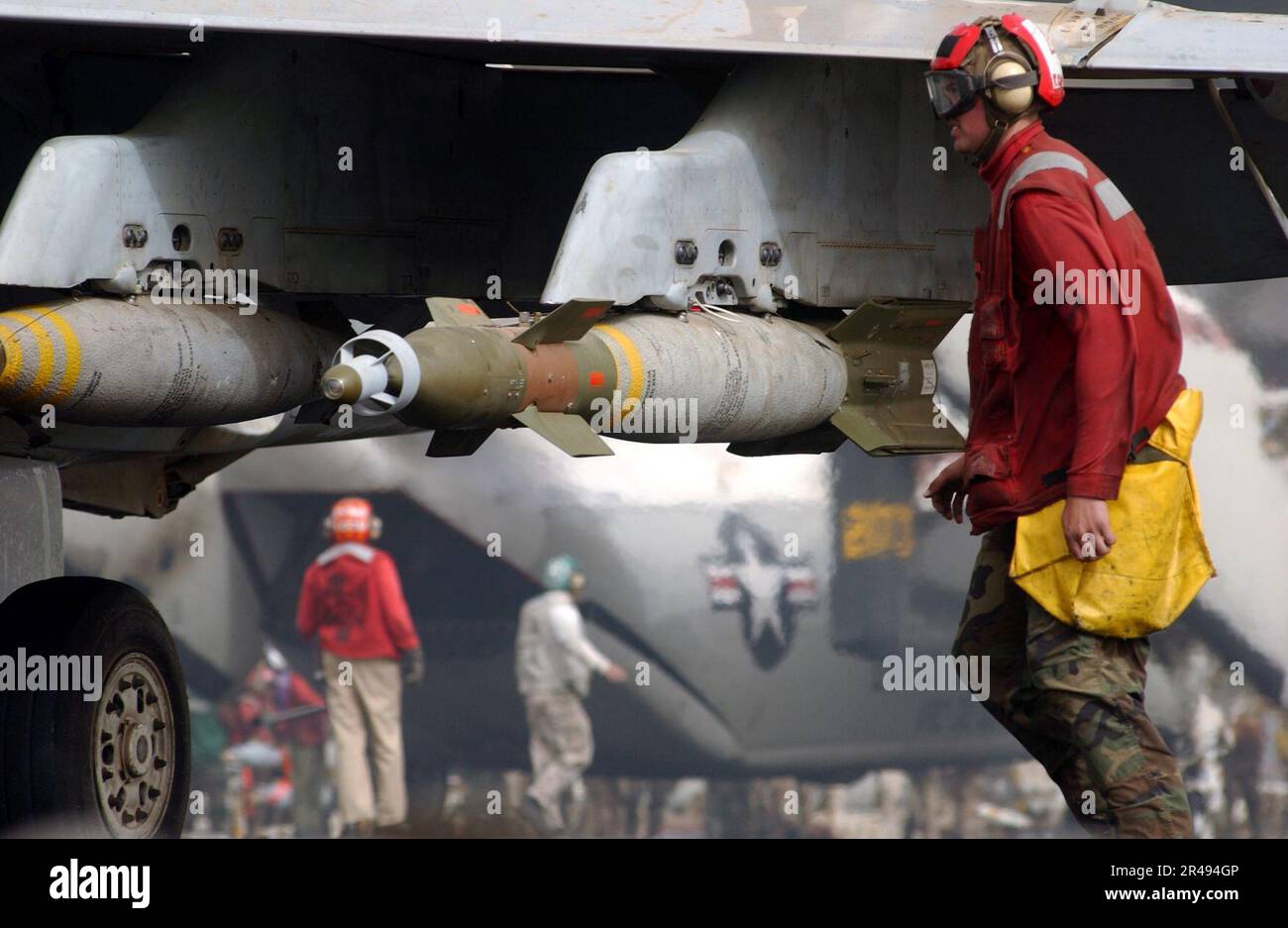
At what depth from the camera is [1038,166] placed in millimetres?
4418

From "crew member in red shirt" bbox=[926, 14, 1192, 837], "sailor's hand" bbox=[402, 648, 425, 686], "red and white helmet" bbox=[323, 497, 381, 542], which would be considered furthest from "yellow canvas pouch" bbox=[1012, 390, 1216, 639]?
"red and white helmet" bbox=[323, 497, 381, 542]

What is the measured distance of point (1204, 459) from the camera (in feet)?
36.1

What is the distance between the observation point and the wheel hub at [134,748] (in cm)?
589

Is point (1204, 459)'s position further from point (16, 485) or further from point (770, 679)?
point (16, 485)

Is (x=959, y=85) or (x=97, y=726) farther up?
(x=959, y=85)

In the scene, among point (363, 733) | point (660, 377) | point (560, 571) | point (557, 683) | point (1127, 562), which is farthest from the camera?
point (560, 571)

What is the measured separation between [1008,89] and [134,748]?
3355 millimetres

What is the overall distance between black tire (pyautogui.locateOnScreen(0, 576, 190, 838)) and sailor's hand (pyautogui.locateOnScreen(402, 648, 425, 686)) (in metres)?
5.00

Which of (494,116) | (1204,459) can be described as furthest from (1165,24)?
(1204,459)

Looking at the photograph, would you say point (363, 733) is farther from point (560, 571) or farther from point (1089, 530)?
point (1089, 530)

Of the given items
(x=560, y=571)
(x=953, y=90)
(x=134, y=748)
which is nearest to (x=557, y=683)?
(x=560, y=571)

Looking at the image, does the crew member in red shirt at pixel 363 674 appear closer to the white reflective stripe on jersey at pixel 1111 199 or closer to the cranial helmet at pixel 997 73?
the cranial helmet at pixel 997 73

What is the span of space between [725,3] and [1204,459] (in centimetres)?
651
